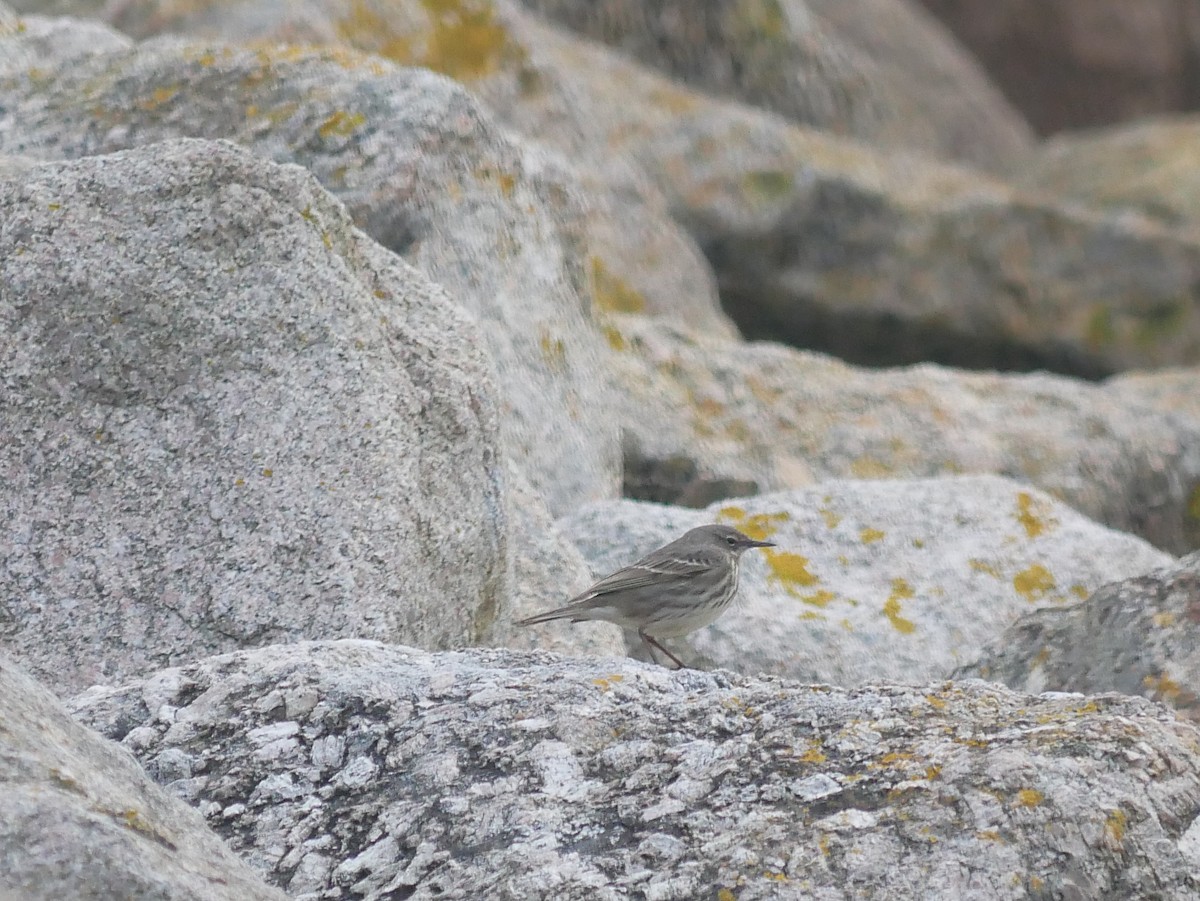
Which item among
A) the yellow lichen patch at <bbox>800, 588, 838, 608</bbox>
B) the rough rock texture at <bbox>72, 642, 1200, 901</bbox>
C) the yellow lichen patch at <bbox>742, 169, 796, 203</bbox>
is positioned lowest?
the yellow lichen patch at <bbox>800, 588, 838, 608</bbox>

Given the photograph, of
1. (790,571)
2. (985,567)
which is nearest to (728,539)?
(790,571)

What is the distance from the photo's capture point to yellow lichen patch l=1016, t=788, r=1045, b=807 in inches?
185

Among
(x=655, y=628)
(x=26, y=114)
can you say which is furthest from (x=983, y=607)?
(x=26, y=114)

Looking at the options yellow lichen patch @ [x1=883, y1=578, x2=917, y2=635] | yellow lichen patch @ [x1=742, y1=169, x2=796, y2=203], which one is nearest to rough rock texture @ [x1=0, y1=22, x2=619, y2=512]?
yellow lichen patch @ [x1=883, y1=578, x2=917, y2=635]

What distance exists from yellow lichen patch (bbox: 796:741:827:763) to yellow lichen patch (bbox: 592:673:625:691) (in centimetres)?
76

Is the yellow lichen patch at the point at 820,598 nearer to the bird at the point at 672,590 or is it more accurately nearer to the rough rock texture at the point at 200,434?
the bird at the point at 672,590

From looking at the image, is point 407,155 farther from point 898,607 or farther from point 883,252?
point 883,252

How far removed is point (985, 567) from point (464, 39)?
24.5 ft

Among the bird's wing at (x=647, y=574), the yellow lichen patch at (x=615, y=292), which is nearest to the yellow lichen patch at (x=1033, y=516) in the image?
the bird's wing at (x=647, y=574)

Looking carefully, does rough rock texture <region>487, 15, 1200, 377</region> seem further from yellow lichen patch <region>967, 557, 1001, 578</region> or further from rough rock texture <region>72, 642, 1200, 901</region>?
rough rock texture <region>72, 642, 1200, 901</region>

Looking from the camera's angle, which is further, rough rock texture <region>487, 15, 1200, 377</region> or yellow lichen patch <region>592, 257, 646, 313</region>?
rough rock texture <region>487, 15, 1200, 377</region>

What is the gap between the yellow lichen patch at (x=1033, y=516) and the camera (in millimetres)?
10859

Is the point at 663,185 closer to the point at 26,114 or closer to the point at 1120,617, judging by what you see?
the point at 26,114

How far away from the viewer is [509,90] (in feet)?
50.9
